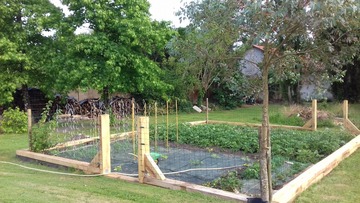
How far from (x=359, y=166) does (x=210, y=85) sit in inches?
615

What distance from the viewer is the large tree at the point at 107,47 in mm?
12078

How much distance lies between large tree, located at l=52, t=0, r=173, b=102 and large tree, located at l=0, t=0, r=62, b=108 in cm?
72

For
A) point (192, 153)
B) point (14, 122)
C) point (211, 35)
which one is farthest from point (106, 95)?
point (211, 35)

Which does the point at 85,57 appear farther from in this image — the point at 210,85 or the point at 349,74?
the point at 349,74

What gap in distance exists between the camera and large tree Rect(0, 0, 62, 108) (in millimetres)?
11758

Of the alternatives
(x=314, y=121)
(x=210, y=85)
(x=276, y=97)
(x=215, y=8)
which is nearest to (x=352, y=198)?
(x=215, y=8)

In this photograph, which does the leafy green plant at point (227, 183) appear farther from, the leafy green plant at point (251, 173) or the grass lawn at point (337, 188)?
the grass lawn at point (337, 188)

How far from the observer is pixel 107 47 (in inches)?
486

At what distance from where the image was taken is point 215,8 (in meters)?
3.57

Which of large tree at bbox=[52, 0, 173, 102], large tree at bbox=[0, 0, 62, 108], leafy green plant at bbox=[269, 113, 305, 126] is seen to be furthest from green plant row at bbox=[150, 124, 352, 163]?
large tree at bbox=[0, 0, 62, 108]

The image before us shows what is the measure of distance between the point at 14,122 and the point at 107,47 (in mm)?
3999

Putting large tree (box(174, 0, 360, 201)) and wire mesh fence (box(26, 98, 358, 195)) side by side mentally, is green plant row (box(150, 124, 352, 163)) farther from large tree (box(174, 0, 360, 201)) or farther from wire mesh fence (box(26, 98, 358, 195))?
large tree (box(174, 0, 360, 201))

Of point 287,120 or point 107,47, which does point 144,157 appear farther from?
point 287,120

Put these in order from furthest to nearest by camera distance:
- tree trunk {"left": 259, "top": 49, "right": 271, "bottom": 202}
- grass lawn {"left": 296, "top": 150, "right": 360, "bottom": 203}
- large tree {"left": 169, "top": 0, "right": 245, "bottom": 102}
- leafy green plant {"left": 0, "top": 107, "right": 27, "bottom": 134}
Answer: leafy green plant {"left": 0, "top": 107, "right": 27, "bottom": 134} → grass lawn {"left": 296, "top": 150, "right": 360, "bottom": 203} → tree trunk {"left": 259, "top": 49, "right": 271, "bottom": 202} → large tree {"left": 169, "top": 0, "right": 245, "bottom": 102}
